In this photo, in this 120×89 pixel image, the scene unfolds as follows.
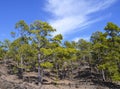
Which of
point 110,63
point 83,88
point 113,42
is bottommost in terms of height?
point 83,88

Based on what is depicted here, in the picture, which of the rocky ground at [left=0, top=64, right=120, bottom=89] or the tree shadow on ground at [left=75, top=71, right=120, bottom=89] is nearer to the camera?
the rocky ground at [left=0, top=64, right=120, bottom=89]

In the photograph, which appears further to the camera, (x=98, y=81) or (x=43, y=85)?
(x=98, y=81)

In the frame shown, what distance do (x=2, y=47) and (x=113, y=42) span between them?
2539 cm

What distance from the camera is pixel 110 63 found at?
34.8m

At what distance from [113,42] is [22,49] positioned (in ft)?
53.4

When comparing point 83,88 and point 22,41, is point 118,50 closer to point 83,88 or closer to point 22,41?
point 83,88

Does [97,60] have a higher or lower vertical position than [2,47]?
lower

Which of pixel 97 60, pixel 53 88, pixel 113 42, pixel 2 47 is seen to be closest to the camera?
pixel 53 88

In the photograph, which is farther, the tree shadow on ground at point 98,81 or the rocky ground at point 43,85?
the tree shadow on ground at point 98,81

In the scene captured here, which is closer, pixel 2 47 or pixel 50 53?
pixel 50 53

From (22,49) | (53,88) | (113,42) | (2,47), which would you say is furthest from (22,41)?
(113,42)

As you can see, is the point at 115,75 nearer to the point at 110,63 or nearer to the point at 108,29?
the point at 110,63

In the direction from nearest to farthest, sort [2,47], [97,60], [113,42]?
1. [113,42]
2. [97,60]
3. [2,47]

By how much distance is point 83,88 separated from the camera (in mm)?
33969
